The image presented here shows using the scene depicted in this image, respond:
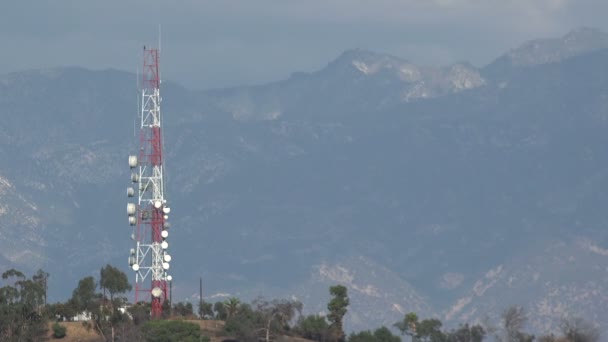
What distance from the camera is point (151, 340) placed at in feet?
650

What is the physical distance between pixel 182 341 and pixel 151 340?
3.26 metres

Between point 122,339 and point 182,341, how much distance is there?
21.8ft

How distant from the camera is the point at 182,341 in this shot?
7795 inches

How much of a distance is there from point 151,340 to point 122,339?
3.50m

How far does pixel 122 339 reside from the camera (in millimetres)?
199750
